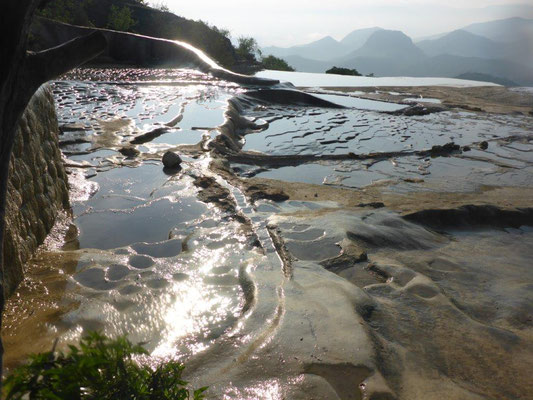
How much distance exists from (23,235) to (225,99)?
7.60 m

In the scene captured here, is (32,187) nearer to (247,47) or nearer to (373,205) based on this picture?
(373,205)

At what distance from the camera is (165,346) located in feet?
7.09

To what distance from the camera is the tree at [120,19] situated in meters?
17.5

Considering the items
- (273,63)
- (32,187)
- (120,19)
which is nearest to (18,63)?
(32,187)

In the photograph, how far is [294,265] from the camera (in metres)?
3.08

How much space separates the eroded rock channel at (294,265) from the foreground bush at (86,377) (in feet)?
Result: 2.44

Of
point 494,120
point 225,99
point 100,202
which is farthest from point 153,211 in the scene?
point 494,120

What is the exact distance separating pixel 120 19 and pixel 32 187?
17.3 m

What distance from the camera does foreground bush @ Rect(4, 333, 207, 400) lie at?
1072mm

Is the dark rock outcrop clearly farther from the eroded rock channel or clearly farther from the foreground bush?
the foreground bush

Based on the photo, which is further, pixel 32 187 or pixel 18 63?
pixel 32 187

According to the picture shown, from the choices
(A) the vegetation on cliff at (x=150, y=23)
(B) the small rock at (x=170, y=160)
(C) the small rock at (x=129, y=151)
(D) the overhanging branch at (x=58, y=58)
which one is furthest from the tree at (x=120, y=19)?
(D) the overhanging branch at (x=58, y=58)

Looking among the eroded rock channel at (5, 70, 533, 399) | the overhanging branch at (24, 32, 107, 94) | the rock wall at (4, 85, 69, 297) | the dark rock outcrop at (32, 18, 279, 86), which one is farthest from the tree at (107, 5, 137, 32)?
the overhanging branch at (24, 32, 107, 94)

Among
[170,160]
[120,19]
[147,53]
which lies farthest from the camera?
[120,19]
